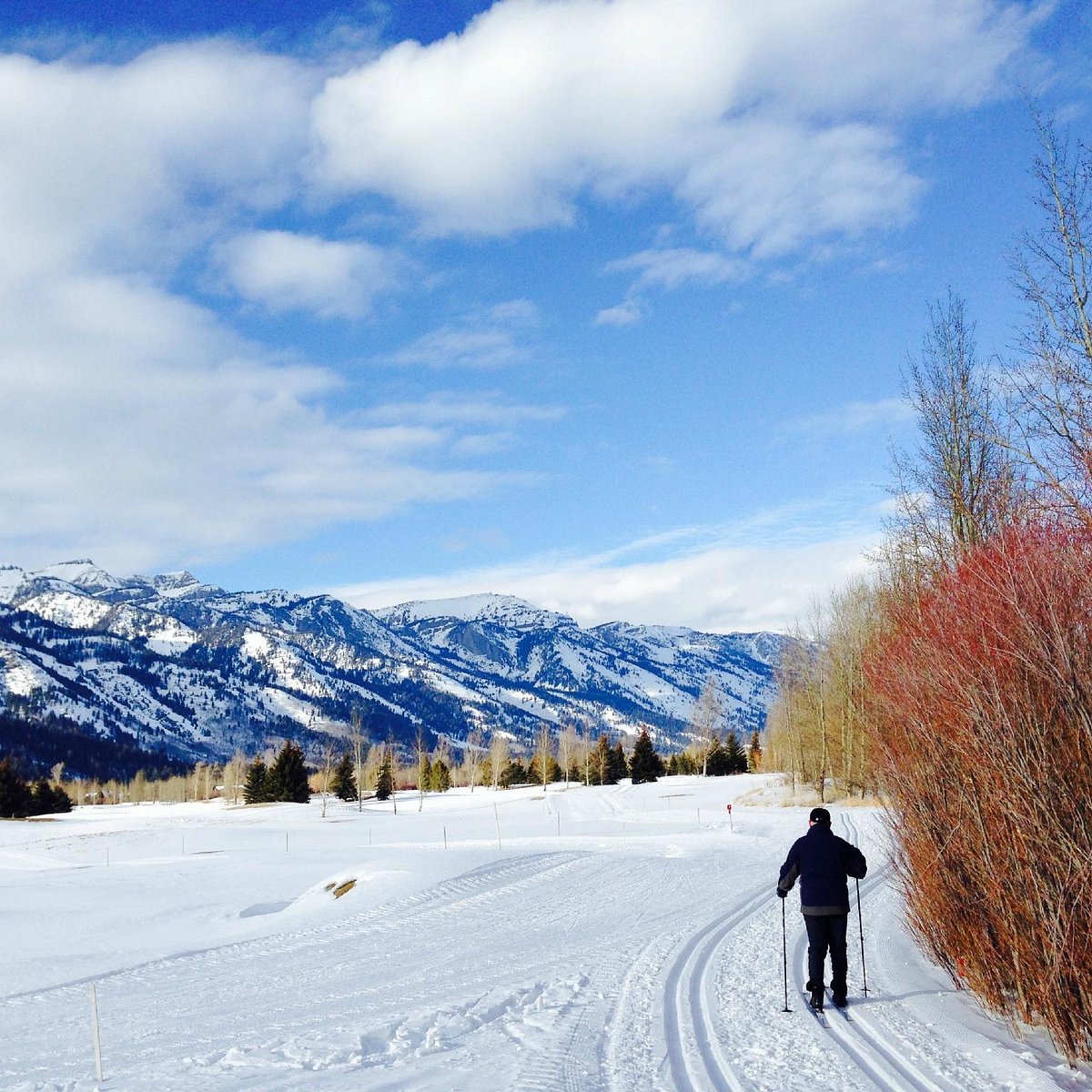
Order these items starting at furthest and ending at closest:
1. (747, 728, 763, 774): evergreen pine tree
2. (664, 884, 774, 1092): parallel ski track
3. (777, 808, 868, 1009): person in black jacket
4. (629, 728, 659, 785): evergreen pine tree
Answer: (747, 728, 763, 774): evergreen pine tree, (629, 728, 659, 785): evergreen pine tree, (777, 808, 868, 1009): person in black jacket, (664, 884, 774, 1092): parallel ski track

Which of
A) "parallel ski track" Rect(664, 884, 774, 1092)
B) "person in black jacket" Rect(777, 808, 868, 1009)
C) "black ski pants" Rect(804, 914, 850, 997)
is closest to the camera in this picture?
"parallel ski track" Rect(664, 884, 774, 1092)

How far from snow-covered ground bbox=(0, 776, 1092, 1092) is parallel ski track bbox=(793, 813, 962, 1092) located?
0.10 feet

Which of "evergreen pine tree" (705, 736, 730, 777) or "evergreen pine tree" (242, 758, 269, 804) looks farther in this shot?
"evergreen pine tree" (705, 736, 730, 777)

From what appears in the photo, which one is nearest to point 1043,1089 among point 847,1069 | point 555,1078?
point 847,1069

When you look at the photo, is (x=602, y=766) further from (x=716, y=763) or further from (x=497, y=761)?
(x=497, y=761)

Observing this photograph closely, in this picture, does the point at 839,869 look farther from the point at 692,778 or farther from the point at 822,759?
the point at 692,778

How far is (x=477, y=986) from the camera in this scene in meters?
10.4

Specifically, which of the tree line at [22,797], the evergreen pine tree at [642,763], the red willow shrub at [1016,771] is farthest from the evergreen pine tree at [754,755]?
the red willow shrub at [1016,771]

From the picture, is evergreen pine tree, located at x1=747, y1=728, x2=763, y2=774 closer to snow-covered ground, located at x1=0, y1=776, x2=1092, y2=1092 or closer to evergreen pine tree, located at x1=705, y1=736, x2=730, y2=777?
evergreen pine tree, located at x1=705, y1=736, x2=730, y2=777

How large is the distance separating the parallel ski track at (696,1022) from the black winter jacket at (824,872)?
1535mm

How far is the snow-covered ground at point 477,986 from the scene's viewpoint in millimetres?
6996

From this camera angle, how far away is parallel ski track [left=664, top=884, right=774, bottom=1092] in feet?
21.3

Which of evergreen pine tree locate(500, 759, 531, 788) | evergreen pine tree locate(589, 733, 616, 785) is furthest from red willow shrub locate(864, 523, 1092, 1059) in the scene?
evergreen pine tree locate(500, 759, 531, 788)

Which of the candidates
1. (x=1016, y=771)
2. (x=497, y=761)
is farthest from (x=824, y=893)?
(x=497, y=761)
